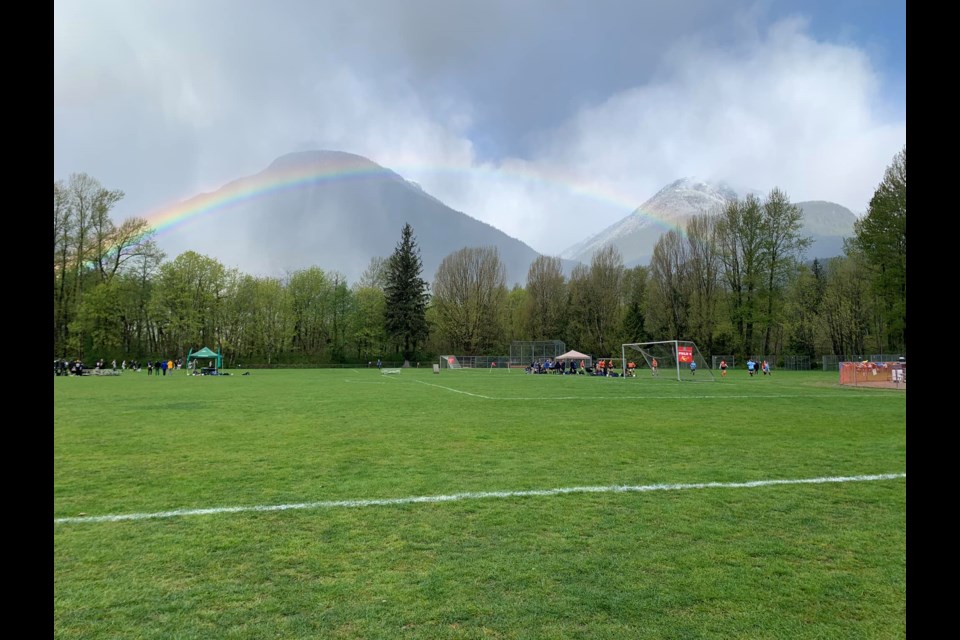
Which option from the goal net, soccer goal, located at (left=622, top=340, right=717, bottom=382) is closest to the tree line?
the goal net

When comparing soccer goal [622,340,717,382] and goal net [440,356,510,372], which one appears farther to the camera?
goal net [440,356,510,372]

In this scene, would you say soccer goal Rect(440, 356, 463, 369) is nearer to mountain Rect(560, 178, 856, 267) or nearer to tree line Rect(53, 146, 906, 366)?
tree line Rect(53, 146, 906, 366)

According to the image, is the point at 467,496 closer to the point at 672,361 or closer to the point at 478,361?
the point at 672,361

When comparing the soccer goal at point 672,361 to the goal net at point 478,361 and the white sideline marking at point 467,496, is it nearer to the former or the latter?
the goal net at point 478,361

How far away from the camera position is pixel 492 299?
73188 millimetres

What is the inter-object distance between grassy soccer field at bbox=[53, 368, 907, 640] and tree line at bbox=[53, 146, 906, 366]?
3617 cm

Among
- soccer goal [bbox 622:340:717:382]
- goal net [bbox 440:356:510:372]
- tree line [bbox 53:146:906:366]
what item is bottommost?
goal net [bbox 440:356:510:372]

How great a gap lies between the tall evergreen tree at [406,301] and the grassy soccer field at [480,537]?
62255 mm

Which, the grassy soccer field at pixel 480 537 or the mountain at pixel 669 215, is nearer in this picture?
the grassy soccer field at pixel 480 537

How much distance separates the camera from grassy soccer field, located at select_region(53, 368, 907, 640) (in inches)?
124

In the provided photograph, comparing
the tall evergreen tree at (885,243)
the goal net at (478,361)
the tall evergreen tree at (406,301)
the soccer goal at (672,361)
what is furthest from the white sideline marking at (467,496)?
the tall evergreen tree at (406,301)

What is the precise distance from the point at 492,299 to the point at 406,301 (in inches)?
438

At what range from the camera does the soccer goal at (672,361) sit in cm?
3481
